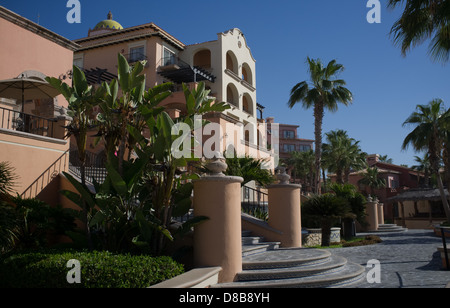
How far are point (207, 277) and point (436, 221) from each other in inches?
1430

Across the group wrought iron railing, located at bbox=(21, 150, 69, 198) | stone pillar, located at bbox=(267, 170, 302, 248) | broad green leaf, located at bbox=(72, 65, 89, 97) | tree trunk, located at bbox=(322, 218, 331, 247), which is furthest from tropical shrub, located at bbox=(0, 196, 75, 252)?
tree trunk, located at bbox=(322, 218, 331, 247)

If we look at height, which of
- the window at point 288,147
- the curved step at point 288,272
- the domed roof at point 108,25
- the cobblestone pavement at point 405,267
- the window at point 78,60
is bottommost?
the cobblestone pavement at point 405,267

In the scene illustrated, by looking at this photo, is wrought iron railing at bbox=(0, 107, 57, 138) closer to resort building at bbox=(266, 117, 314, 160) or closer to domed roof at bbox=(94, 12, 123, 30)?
domed roof at bbox=(94, 12, 123, 30)

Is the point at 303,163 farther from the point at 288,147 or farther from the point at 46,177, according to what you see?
the point at 46,177

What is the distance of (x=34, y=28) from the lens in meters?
17.3

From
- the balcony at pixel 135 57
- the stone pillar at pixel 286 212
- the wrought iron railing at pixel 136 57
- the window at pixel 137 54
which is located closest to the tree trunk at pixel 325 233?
the stone pillar at pixel 286 212

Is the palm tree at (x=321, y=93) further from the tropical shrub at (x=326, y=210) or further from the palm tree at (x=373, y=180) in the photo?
the palm tree at (x=373, y=180)

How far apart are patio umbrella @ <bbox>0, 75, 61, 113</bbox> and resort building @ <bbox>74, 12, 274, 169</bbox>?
1337 cm

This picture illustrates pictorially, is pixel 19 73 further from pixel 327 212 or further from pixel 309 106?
pixel 309 106

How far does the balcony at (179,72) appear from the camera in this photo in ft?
93.5

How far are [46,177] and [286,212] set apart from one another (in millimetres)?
7083

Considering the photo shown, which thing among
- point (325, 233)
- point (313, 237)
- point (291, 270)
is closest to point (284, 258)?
point (291, 270)

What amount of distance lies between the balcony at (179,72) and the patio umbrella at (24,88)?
15.0m

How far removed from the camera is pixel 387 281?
8430mm
